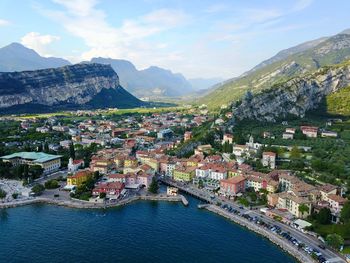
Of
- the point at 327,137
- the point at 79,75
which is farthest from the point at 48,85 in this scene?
the point at 327,137

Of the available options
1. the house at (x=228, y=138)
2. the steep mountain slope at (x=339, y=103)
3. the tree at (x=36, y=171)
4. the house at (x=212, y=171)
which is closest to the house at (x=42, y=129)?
the tree at (x=36, y=171)

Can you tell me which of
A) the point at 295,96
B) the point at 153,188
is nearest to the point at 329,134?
the point at 295,96

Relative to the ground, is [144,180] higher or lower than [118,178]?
lower

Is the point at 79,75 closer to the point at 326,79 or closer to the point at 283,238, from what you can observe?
the point at 326,79

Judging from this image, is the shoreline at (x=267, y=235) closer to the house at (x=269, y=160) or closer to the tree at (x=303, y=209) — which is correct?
the tree at (x=303, y=209)

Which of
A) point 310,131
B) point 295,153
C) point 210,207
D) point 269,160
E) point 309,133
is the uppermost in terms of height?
point 310,131

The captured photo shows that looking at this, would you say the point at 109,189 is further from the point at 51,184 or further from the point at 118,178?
the point at 51,184
